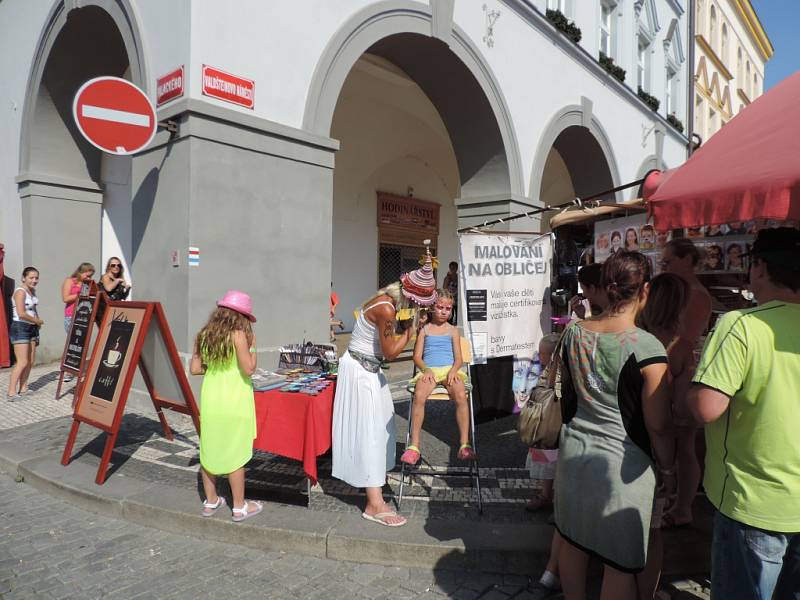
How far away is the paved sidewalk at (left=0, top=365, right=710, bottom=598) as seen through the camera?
3.02 metres

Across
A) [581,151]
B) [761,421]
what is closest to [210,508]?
[761,421]

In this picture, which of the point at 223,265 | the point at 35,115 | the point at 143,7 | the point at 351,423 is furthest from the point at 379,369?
the point at 35,115

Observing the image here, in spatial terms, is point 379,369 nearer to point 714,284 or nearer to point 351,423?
point 351,423

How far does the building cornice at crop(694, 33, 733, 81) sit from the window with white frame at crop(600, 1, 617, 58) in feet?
25.8

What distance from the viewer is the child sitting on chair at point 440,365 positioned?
160 inches

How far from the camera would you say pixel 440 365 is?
169 inches

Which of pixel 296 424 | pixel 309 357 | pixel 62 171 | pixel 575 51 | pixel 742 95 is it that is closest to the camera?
pixel 296 424

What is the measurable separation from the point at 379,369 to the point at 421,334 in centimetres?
100

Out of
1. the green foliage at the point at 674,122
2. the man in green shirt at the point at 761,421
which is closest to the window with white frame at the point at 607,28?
the green foliage at the point at 674,122

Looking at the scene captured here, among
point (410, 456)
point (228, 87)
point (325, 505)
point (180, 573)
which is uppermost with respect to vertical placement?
point (228, 87)

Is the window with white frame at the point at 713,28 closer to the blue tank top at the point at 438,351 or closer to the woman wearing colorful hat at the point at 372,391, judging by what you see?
the blue tank top at the point at 438,351

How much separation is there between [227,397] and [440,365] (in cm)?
174

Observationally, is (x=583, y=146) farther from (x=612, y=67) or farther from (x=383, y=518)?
(x=383, y=518)

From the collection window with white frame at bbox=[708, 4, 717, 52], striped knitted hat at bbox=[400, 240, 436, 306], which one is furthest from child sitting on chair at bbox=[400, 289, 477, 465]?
window with white frame at bbox=[708, 4, 717, 52]
